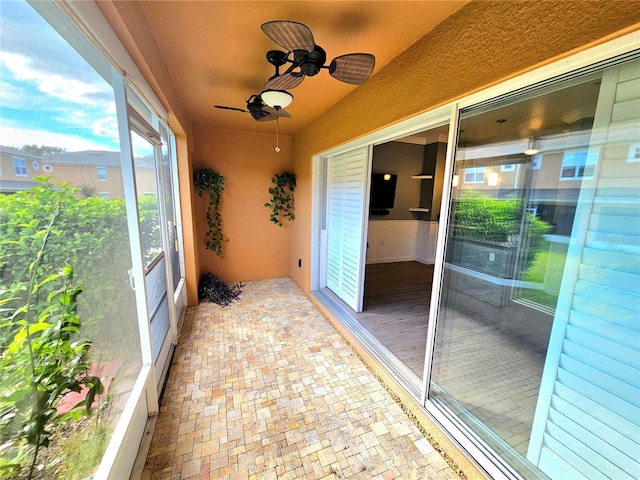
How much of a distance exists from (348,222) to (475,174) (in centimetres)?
170

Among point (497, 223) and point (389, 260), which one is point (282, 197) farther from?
point (497, 223)

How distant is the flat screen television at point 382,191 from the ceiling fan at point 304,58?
3.59 m

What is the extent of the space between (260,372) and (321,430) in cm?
74

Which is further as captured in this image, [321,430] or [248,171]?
[248,171]

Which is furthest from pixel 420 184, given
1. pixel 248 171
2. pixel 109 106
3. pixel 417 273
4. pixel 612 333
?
pixel 109 106

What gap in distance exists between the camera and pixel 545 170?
1.15 m

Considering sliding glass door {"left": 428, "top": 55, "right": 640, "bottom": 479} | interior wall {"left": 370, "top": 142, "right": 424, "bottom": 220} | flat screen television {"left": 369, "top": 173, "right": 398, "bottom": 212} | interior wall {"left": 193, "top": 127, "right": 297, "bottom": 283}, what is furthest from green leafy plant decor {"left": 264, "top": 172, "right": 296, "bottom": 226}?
sliding glass door {"left": 428, "top": 55, "right": 640, "bottom": 479}

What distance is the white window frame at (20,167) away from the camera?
2.26 feet

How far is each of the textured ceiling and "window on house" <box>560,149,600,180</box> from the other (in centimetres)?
93

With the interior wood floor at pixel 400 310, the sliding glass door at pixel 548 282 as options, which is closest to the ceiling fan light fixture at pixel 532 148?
the sliding glass door at pixel 548 282

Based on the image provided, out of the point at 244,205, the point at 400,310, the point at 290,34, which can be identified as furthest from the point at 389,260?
the point at 290,34

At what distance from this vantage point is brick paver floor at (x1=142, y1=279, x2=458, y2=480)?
4.60 feet

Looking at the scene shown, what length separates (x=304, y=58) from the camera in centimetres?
139

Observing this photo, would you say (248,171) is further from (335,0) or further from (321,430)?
(321,430)
